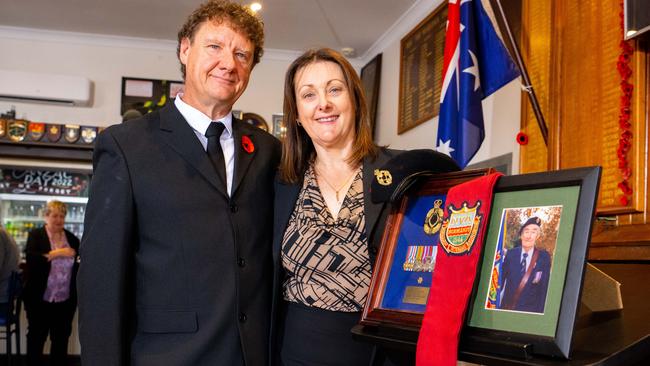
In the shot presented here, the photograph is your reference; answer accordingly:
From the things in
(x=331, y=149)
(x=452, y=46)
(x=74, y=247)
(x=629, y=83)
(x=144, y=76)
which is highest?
(x=144, y=76)

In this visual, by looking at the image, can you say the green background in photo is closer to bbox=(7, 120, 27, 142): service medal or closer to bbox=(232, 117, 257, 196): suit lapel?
bbox=(232, 117, 257, 196): suit lapel

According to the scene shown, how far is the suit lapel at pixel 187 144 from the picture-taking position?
1.82 metres

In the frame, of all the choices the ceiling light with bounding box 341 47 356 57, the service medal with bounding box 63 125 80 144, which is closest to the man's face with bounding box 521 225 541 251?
the ceiling light with bounding box 341 47 356 57

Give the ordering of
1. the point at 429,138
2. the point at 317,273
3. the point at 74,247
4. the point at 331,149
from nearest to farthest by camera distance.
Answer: the point at 317,273
the point at 331,149
the point at 429,138
the point at 74,247

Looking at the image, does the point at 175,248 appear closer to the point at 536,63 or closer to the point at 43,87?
the point at 536,63

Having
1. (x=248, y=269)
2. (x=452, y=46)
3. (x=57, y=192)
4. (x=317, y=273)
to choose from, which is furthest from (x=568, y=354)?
(x=57, y=192)

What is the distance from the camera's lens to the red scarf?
116cm

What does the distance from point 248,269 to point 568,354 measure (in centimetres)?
99

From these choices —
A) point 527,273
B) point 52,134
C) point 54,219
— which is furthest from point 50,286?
point 527,273

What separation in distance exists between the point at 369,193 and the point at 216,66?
0.57 m

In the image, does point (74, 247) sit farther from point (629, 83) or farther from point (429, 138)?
point (629, 83)

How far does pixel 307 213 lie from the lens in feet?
6.18

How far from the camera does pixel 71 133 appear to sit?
22.2 feet

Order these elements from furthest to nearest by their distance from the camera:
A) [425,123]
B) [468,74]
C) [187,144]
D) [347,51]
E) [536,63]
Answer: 1. [347,51]
2. [425,123]
3. [536,63]
4. [468,74]
5. [187,144]
